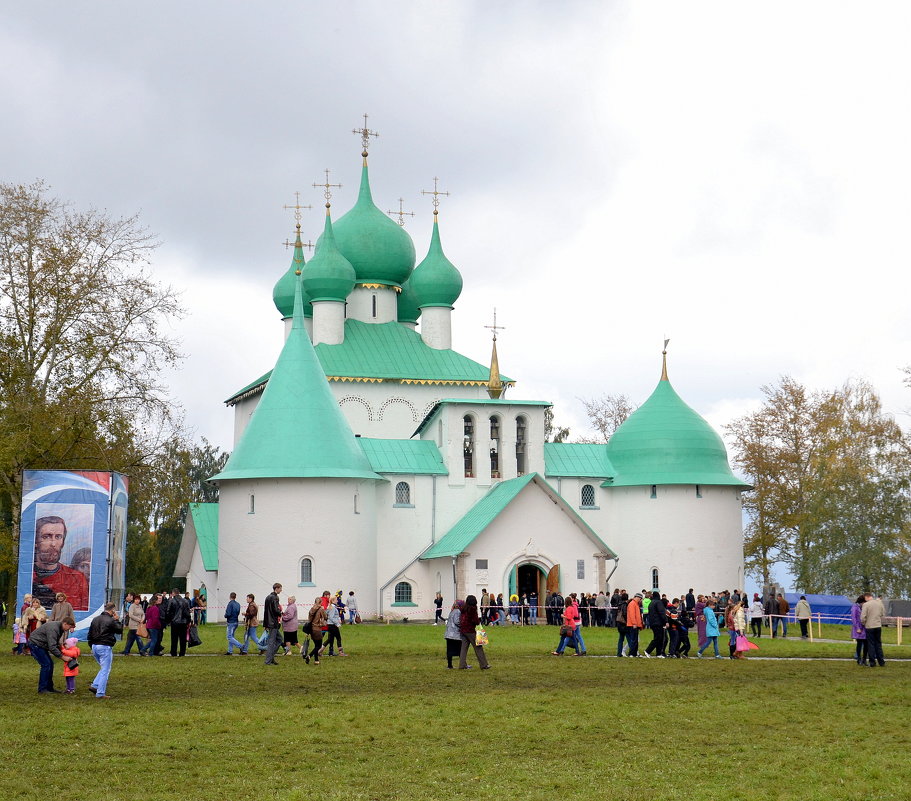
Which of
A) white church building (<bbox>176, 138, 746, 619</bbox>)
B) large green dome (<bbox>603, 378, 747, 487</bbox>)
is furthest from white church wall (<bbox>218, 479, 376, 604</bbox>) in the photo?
large green dome (<bbox>603, 378, 747, 487</bbox>)

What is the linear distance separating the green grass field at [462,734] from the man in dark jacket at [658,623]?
9.70 ft

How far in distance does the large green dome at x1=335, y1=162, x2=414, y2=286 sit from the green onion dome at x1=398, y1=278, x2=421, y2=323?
49 centimetres

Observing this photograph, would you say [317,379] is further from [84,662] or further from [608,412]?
[608,412]

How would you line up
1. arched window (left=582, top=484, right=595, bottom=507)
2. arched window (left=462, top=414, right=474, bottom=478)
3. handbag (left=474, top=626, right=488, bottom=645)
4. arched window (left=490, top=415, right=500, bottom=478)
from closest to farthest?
handbag (left=474, top=626, right=488, bottom=645) < arched window (left=462, top=414, right=474, bottom=478) < arched window (left=490, top=415, right=500, bottom=478) < arched window (left=582, top=484, right=595, bottom=507)

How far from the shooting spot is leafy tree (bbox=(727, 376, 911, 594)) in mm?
45750

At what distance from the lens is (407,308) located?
185ft

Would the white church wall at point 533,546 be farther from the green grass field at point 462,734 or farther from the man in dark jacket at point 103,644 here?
the man in dark jacket at point 103,644

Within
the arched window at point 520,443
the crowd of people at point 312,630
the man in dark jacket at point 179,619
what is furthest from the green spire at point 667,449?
the man in dark jacket at point 179,619

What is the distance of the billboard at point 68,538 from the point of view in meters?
27.1

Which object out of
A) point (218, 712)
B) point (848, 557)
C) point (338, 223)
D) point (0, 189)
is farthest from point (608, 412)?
point (218, 712)

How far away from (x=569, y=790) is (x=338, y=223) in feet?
150

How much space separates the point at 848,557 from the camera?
1809 inches

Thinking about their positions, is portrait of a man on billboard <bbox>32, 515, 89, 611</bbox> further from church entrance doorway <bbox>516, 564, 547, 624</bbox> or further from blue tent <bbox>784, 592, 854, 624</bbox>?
blue tent <bbox>784, 592, 854, 624</bbox>

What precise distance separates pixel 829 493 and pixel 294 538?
60.3 ft
